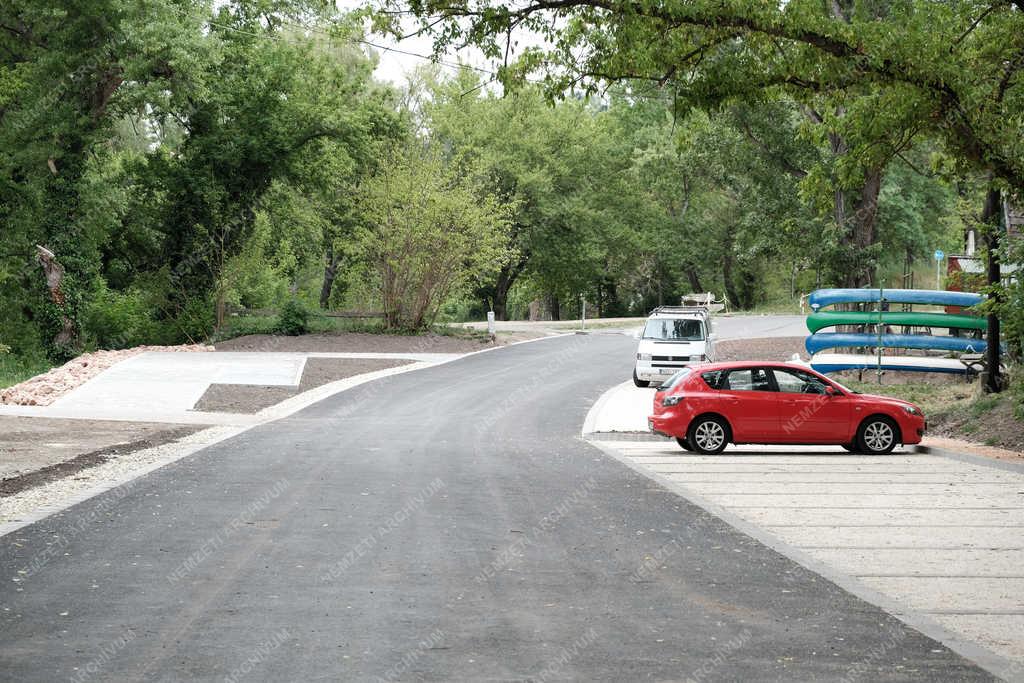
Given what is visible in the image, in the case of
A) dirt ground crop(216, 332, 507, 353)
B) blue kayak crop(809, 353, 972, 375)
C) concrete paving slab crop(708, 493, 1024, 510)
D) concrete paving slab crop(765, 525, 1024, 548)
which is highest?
dirt ground crop(216, 332, 507, 353)

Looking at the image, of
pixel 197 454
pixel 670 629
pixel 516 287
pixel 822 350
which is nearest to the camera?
pixel 670 629

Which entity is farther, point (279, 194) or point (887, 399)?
point (279, 194)

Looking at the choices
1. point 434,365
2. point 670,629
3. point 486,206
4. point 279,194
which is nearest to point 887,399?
point 670,629

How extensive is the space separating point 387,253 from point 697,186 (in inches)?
1393

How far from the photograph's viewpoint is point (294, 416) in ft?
75.9

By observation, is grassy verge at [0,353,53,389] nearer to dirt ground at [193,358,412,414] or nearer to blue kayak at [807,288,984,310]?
dirt ground at [193,358,412,414]

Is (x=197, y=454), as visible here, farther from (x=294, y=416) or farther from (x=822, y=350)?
(x=822, y=350)

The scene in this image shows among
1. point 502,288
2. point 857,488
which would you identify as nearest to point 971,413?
point 857,488

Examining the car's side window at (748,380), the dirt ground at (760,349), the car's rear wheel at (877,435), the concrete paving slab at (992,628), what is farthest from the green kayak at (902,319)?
the concrete paving slab at (992,628)

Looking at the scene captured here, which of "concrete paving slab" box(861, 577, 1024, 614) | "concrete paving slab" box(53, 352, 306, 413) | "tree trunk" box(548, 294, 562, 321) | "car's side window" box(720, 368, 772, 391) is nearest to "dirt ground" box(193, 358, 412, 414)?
"concrete paving slab" box(53, 352, 306, 413)

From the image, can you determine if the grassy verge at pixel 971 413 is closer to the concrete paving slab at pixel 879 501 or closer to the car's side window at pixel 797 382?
the car's side window at pixel 797 382

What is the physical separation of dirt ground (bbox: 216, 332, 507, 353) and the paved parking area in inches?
824

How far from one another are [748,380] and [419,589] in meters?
10.5

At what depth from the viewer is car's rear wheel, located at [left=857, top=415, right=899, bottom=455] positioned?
17.2 m
